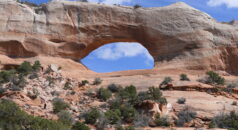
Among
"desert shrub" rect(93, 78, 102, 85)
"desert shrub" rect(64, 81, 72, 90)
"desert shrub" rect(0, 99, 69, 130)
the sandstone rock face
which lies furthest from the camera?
the sandstone rock face

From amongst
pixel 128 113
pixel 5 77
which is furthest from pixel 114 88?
pixel 5 77

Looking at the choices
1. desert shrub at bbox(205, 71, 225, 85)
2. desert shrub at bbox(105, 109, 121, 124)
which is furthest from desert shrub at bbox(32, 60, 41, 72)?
desert shrub at bbox(205, 71, 225, 85)

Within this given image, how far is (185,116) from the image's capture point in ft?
66.9

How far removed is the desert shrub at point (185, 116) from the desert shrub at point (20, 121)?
624 cm

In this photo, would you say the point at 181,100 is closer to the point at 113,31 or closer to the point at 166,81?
the point at 166,81

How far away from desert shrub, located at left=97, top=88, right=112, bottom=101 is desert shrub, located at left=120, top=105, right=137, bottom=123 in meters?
2.33

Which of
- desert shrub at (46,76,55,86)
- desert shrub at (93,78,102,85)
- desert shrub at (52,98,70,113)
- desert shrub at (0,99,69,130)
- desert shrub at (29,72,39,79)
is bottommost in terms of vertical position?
desert shrub at (52,98,70,113)

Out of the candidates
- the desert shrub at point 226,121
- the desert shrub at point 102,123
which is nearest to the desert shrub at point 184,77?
the desert shrub at point 226,121

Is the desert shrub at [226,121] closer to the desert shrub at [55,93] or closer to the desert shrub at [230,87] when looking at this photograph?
the desert shrub at [230,87]

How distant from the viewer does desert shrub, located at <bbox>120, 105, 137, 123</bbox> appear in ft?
67.1

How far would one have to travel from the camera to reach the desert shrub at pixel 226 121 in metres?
19.8

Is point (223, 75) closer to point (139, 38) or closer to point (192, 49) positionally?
point (192, 49)

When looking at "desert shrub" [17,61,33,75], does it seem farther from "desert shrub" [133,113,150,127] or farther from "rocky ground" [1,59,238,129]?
"desert shrub" [133,113,150,127]

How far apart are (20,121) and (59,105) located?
5099 mm
